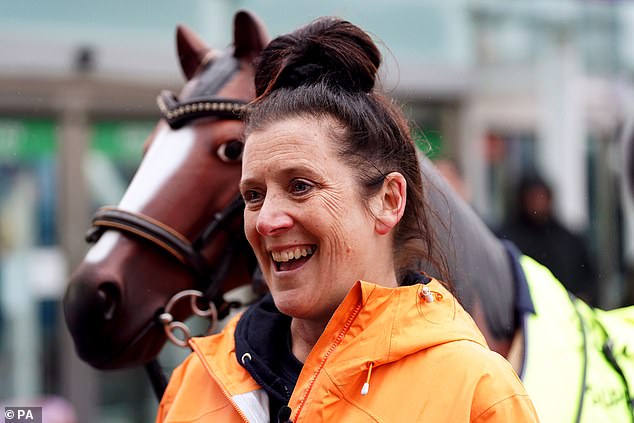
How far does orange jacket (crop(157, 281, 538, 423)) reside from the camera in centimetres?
139

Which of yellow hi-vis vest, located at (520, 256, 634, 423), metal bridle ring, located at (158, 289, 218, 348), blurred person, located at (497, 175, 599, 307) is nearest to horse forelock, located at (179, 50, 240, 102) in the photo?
metal bridle ring, located at (158, 289, 218, 348)

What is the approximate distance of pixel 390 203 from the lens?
1594 millimetres

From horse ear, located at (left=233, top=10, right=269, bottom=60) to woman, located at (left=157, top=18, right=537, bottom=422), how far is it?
0.62 meters

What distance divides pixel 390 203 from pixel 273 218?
211 mm

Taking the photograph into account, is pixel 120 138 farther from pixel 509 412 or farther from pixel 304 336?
pixel 509 412

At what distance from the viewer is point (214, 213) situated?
225 cm

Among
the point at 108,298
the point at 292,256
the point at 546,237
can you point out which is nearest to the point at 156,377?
the point at 108,298

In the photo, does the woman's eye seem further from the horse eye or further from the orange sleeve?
the horse eye

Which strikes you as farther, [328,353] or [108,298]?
[108,298]

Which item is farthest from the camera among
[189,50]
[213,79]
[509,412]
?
[189,50]

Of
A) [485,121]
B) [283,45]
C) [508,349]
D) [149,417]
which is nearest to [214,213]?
[283,45]

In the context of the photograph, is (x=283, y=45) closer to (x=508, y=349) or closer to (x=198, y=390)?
(x=198, y=390)

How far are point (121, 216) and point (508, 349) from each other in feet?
3.10

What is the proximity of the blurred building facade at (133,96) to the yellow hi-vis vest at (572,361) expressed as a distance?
2.62 m
